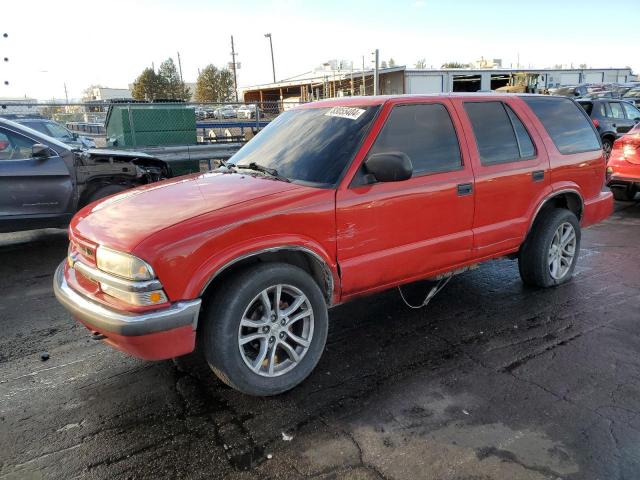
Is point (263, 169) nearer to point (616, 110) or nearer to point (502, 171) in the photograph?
point (502, 171)

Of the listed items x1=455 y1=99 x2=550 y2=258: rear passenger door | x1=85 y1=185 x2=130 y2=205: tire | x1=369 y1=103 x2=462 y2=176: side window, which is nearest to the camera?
x1=369 y1=103 x2=462 y2=176: side window

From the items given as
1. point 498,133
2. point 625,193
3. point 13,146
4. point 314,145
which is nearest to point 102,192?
point 13,146

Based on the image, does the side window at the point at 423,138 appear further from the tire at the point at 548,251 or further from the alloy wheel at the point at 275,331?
the tire at the point at 548,251

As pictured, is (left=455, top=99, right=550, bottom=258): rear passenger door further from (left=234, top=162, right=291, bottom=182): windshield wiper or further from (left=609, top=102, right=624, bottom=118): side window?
(left=609, top=102, right=624, bottom=118): side window

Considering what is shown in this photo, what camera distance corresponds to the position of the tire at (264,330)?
2.86 m

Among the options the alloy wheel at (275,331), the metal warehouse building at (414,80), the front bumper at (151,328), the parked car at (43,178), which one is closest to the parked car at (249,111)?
the parked car at (43,178)

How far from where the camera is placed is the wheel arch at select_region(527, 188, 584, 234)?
4609 mm

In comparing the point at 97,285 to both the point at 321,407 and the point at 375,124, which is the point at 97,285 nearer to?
the point at 321,407

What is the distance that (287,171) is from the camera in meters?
3.60

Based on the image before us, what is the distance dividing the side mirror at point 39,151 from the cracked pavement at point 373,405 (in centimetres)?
257

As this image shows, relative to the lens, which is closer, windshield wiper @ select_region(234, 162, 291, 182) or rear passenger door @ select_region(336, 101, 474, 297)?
rear passenger door @ select_region(336, 101, 474, 297)

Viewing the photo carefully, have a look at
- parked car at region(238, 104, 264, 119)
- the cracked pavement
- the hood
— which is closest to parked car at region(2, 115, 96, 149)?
parked car at region(238, 104, 264, 119)

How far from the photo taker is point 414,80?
39531mm

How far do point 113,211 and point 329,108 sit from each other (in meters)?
1.82
